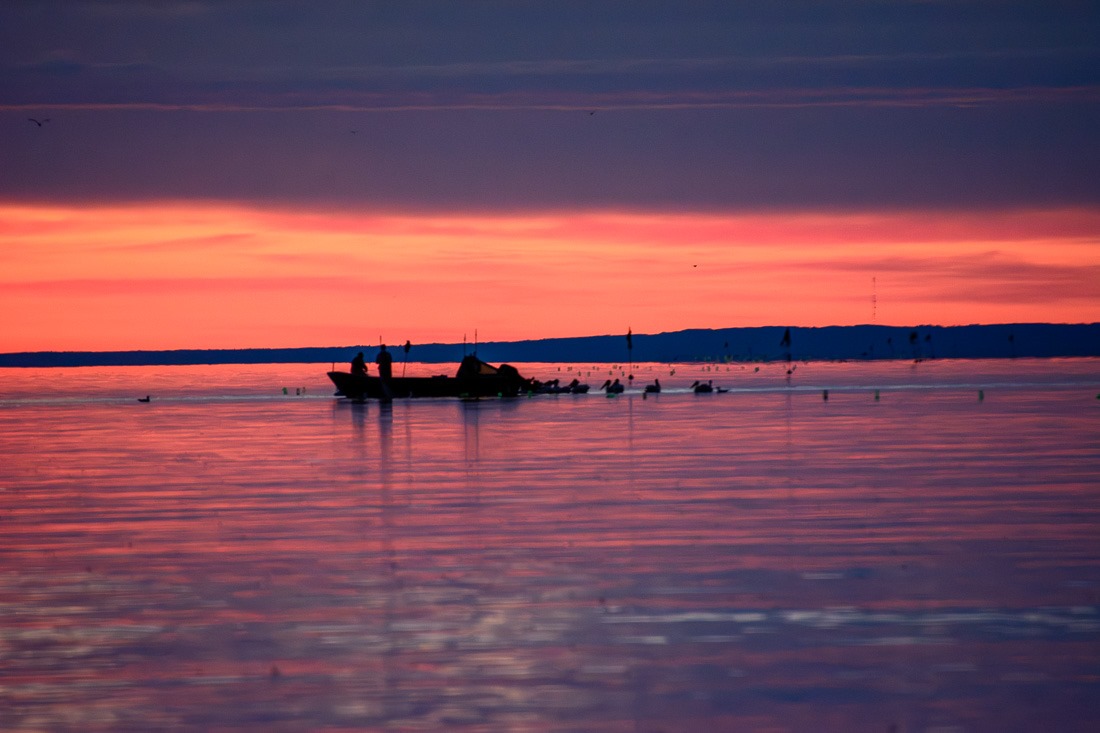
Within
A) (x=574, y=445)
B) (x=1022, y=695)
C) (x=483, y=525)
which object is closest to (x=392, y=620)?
(x=1022, y=695)

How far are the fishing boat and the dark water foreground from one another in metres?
42.5

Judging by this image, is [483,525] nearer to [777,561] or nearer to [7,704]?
[777,561]

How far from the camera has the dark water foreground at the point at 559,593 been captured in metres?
10.2

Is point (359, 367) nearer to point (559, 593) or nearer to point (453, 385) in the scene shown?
point (453, 385)

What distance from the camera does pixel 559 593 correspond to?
14.5 meters

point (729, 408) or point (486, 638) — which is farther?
point (729, 408)

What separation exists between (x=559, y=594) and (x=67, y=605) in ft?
16.5

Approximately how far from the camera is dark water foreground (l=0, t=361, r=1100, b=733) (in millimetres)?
10195

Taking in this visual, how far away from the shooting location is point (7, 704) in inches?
408

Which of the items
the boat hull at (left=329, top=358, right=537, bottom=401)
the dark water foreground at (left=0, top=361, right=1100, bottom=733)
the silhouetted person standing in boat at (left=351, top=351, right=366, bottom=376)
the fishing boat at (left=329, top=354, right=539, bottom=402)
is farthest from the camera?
the boat hull at (left=329, top=358, right=537, bottom=401)

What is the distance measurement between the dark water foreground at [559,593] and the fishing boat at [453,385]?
139 ft

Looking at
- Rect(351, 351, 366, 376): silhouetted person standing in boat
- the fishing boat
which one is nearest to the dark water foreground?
Rect(351, 351, 366, 376): silhouetted person standing in boat

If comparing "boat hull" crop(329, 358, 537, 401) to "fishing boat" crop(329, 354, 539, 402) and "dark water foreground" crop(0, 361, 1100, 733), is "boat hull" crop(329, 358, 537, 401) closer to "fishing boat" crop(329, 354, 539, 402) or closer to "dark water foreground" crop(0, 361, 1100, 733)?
"fishing boat" crop(329, 354, 539, 402)

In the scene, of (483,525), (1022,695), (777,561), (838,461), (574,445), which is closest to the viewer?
(1022,695)
